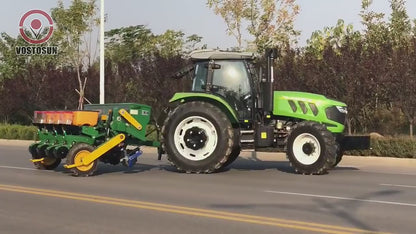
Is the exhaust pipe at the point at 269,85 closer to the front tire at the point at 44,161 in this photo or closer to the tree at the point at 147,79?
the front tire at the point at 44,161

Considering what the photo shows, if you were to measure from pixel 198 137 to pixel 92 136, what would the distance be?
2350mm

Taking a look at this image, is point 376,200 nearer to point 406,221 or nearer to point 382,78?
point 406,221

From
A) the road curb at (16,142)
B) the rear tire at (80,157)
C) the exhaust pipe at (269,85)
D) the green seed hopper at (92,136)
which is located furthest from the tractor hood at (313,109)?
the road curb at (16,142)

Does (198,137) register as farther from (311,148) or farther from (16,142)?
(16,142)

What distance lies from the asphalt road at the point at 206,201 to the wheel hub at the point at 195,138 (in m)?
0.73

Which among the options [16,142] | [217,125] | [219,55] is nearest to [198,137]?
[217,125]

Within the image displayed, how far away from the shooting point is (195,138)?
1217 cm

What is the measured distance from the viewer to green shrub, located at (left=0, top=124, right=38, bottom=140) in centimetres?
2637

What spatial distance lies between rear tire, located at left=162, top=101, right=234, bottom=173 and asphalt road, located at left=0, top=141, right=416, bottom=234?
358 millimetres

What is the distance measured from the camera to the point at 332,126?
1202 cm

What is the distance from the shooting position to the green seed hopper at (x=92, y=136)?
1144 centimetres

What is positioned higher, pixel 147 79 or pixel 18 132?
pixel 147 79

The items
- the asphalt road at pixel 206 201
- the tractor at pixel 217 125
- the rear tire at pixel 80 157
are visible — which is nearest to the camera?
the asphalt road at pixel 206 201

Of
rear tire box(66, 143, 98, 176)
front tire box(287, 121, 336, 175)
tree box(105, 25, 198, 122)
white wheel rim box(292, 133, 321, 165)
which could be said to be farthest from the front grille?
tree box(105, 25, 198, 122)
